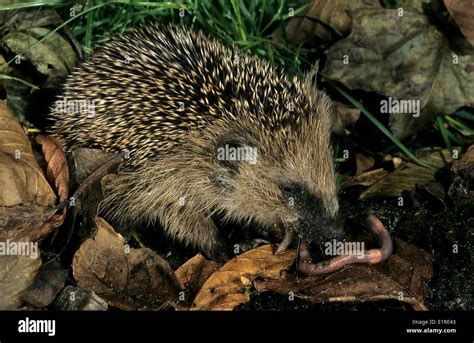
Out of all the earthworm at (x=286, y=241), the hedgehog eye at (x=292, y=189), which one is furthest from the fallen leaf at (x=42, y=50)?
the earthworm at (x=286, y=241)

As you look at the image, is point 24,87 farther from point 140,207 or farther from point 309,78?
point 309,78

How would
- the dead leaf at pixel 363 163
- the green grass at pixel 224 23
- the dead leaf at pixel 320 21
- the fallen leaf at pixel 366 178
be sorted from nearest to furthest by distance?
the fallen leaf at pixel 366 178
the dead leaf at pixel 363 163
the green grass at pixel 224 23
the dead leaf at pixel 320 21

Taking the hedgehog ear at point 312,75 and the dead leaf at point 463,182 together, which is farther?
the hedgehog ear at point 312,75

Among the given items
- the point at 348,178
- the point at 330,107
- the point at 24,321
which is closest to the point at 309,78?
the point at 330,107

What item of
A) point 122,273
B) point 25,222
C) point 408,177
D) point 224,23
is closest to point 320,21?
point 224,23

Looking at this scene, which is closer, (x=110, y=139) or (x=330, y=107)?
(x=110, y=139)

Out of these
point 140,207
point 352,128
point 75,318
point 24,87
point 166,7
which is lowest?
point 75,318
